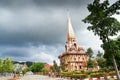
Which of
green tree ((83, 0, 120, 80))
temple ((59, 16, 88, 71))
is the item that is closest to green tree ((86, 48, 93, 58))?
temple ((59, 16, 88, 71))

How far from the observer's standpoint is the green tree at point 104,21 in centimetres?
3177

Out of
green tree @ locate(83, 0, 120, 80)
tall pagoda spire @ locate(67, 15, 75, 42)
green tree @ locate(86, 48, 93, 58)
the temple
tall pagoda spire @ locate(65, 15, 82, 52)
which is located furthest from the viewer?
tall pagoda spire @ locate(67, 15, 75, 42)

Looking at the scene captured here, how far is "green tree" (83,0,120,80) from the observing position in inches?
1251

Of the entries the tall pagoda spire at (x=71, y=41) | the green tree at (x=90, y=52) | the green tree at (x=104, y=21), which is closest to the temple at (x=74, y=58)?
the tall pagoda spire at (x=71, y=41)

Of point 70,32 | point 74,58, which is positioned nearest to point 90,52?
point 74,58

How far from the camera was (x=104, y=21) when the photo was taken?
106ft

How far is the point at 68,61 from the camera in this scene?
122000 millimetres

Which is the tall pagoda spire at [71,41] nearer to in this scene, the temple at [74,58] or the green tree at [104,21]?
the temple at [74,58]

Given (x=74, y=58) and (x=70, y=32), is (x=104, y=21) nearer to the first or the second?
(x=74, y=58)

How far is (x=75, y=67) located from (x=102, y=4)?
92.1 m

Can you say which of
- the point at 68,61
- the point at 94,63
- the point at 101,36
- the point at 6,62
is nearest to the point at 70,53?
the point at 68,61

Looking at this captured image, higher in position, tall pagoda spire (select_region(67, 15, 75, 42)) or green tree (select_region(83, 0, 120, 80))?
tall pagoda spire (select_region(67, 15, 75, 42))

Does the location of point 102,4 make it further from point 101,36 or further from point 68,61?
point 68,61

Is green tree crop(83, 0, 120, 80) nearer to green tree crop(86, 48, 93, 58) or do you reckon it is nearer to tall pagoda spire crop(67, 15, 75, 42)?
green tree crop(86, 48, 93, 58)
